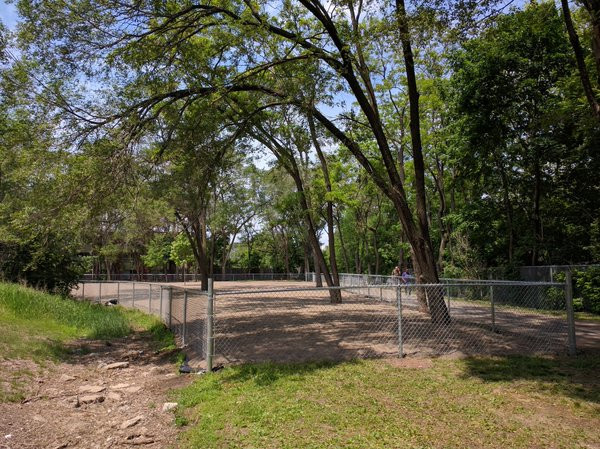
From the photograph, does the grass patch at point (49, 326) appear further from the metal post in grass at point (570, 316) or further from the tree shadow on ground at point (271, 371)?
the metal post in grass at point (570, 316)

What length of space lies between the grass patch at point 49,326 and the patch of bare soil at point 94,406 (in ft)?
2.01

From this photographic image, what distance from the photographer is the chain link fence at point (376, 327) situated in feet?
26.6

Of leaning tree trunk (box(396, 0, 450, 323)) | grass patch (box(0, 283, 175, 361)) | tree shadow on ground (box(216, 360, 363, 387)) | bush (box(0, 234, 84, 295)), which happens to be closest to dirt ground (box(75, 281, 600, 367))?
tree shadow on ground (box(216, 360, 363, 387))

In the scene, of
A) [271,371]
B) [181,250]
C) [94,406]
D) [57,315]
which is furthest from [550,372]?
[181,250]

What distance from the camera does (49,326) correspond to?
11.9 m

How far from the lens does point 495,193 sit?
24.0 meters

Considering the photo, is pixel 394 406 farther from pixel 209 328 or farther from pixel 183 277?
pixel 183 277

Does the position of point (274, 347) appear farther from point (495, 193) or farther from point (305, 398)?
point (495, 193)

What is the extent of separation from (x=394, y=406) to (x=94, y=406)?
4.20m

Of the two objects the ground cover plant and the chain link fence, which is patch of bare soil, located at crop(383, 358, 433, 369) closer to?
the chain link fence

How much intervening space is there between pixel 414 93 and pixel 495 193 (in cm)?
1468

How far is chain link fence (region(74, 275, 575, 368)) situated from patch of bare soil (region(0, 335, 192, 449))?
1.03m

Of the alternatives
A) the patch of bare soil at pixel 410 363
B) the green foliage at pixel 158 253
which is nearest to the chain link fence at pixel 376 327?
the patch of bare soil at pixel 410 363

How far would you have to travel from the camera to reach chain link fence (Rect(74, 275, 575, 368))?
8117mm
